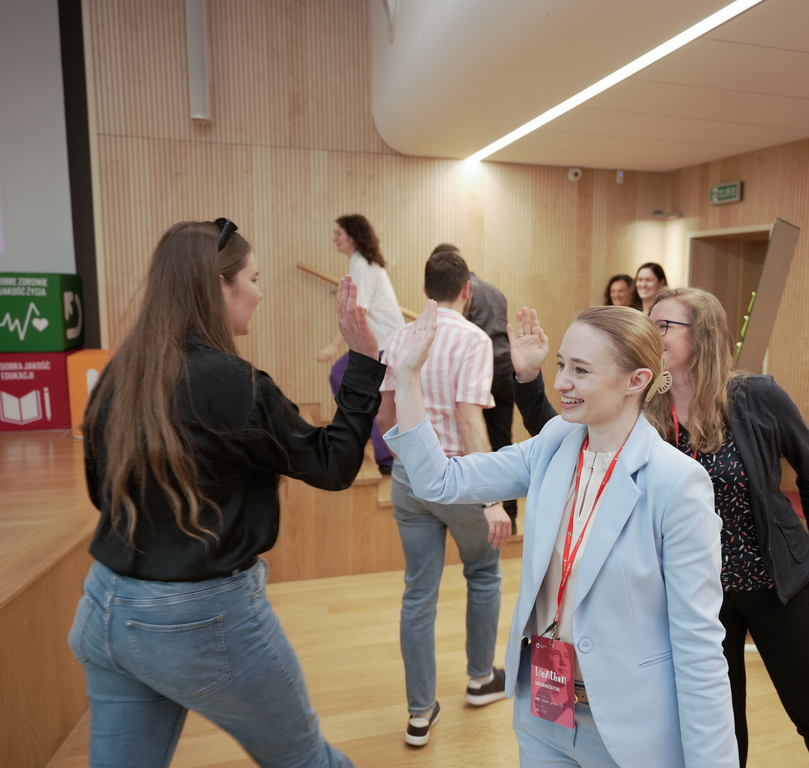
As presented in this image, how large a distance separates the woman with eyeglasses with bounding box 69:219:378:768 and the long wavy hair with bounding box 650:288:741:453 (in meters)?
0.89

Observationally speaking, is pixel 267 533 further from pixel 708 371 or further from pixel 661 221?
pixel 661 221

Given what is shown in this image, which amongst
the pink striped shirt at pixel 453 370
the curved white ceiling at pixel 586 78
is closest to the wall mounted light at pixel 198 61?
the curved white ceiling at pixel 586 78

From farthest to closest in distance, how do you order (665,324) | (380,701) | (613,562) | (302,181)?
(302,181)
(380,701)
(665,324)
(613,562)

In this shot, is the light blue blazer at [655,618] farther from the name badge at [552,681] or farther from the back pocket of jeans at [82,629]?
the back pocket of jeans at [82,629]

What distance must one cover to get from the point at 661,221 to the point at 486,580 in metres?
4.84

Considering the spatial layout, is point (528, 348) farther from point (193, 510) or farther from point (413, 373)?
point (193, 510)

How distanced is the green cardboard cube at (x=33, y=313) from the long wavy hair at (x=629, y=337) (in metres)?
4.03

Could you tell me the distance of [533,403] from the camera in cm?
188

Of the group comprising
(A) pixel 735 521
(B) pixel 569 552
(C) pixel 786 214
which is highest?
(C) pixel 786 214

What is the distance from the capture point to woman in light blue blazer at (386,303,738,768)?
3.69ft

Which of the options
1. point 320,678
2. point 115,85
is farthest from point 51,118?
point 320,678

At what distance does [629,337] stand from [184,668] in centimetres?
105

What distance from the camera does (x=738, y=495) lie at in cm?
169

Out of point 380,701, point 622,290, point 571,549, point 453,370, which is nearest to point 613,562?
point 571,549
